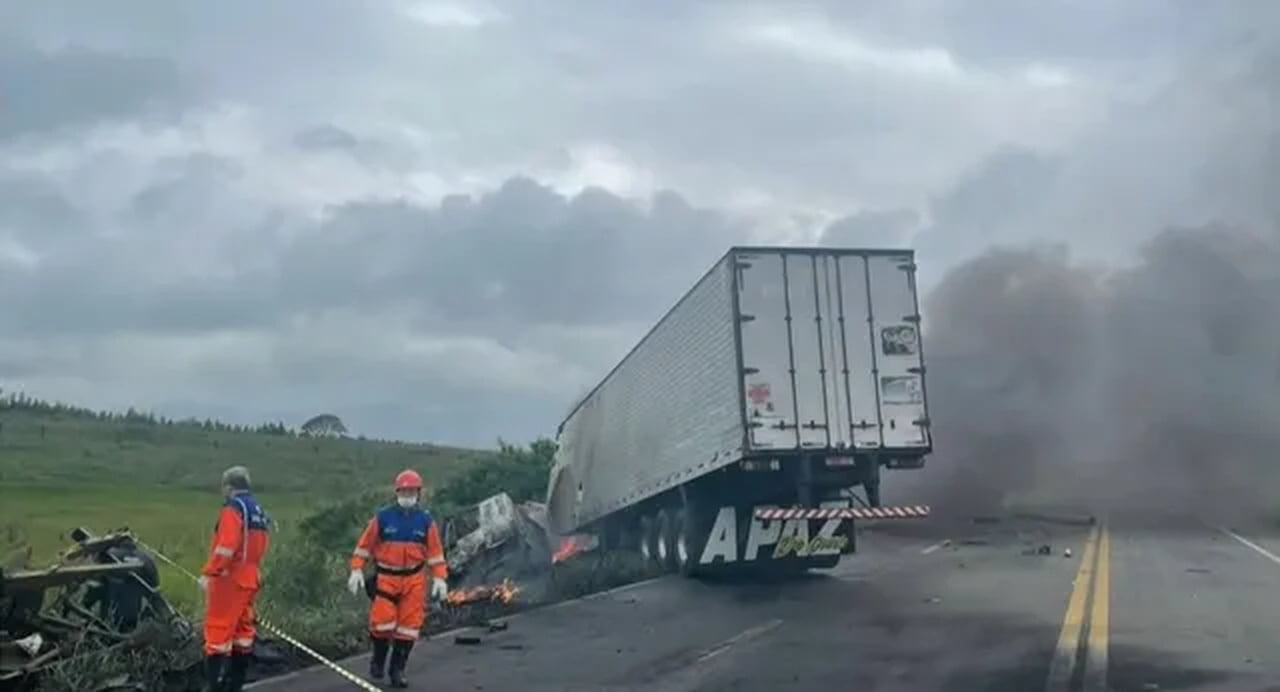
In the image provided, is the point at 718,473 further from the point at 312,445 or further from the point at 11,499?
the point at 312,445

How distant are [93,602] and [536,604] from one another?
787 cm

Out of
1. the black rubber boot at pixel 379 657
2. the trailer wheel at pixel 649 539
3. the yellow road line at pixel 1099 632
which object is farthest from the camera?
the trailer wheel at pixel 649 539

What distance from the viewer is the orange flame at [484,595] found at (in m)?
15.8

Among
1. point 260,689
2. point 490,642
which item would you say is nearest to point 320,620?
point 490,642

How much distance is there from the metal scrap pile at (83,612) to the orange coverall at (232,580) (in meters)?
0.55

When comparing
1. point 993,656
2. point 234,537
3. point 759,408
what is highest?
point 759,408

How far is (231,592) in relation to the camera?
870cm

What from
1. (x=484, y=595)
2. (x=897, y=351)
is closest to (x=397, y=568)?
(x=484, y=595)

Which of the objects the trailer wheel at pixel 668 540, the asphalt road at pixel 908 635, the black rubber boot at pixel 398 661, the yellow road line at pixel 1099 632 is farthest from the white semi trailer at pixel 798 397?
the black rubber boot at pixel 398 661

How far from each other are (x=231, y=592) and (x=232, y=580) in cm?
8

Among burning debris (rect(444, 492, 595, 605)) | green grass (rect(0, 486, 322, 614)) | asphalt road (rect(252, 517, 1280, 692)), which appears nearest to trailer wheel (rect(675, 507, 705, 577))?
asphalt road (rect(252, 517, 1280, 692))

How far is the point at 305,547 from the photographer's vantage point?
1638 centimetres

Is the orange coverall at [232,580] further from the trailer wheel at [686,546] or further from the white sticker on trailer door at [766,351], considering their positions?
the trailer wheel at [686,546]

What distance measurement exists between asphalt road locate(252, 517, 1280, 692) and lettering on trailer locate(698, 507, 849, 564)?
466mm
